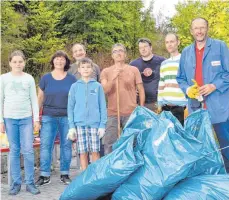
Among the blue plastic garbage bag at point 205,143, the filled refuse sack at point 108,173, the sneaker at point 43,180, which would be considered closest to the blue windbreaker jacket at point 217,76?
the blue plastic garbage bag at point 205,143

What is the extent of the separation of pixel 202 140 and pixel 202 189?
554 millimetres

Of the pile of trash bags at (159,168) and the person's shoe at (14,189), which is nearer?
the pile of trash bags at (159,168)

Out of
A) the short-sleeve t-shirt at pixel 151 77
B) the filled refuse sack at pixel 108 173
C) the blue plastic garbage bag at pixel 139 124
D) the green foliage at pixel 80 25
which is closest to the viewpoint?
the filled refuse sack at pixel 108 173

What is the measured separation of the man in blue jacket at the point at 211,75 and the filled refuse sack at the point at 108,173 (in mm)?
891

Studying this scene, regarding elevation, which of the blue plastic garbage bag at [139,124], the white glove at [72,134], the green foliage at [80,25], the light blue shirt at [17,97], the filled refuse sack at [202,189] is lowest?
the filled refuse sack at [202,189]

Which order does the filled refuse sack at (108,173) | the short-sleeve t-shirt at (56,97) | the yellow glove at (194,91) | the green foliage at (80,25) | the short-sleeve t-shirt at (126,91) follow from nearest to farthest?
the filled refuse sack at (108,173) → the yellow glove at (194,91) → the short-sleeve t-shirt at (56,97) → the short-sleeve t-shirt at (126,91) → the green foliage at (80,25)

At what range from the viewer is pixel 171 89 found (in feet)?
16.2

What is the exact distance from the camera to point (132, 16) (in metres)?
20.9

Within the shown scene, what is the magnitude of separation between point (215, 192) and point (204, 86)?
1.11 meters

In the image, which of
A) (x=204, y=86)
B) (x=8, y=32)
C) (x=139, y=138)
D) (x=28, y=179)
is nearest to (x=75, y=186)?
(x=139, y=138)

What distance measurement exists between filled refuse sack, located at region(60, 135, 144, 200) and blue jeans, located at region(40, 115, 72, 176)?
48.6 inches

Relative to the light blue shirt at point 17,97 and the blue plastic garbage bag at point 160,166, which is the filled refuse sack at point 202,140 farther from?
the light blue shirt at point 17,97

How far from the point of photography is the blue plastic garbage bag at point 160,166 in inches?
138

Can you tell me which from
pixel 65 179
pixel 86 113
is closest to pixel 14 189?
pixel 65 179
